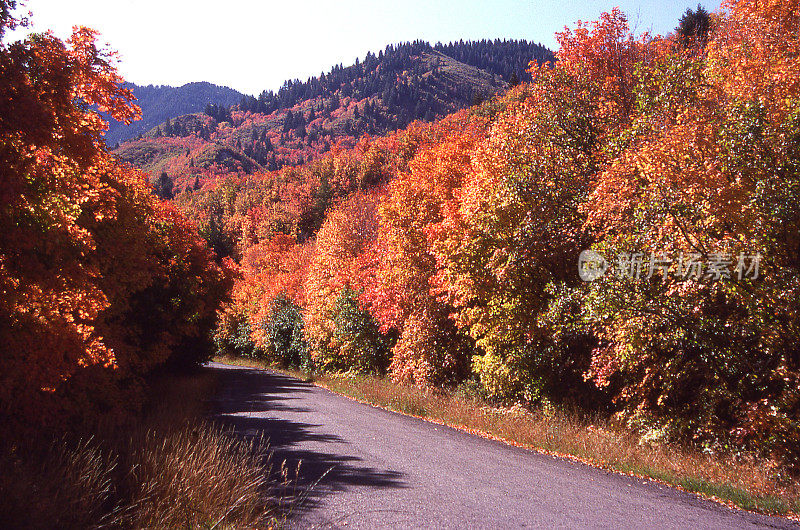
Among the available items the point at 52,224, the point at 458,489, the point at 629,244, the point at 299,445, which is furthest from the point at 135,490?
the point at 629,244

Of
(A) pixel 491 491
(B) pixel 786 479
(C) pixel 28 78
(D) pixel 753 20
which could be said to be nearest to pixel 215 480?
(A) pixel 491 491

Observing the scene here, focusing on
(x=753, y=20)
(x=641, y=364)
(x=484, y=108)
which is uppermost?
(x=484, y=108)

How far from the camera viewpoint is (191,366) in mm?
34219

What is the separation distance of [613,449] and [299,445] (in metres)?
7.01

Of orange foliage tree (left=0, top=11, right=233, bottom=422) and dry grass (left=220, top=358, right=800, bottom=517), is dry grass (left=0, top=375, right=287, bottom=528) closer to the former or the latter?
orange foliage tree (left=0, top=11, right=233, bottom=422)

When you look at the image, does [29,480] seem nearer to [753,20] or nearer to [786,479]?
[786,479]

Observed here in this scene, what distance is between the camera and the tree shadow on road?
8656 mm

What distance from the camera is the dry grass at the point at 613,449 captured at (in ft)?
27.4

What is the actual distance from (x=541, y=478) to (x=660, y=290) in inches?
194

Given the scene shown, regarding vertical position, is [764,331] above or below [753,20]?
below

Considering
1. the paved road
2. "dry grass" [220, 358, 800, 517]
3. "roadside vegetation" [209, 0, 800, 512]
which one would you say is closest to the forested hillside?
"roadside vegetation" [209, 0, 800, 512]

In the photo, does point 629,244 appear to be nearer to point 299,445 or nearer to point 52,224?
point 299,445

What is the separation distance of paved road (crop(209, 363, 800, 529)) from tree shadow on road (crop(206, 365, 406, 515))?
1.3 inches

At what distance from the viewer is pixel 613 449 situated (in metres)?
10.8
